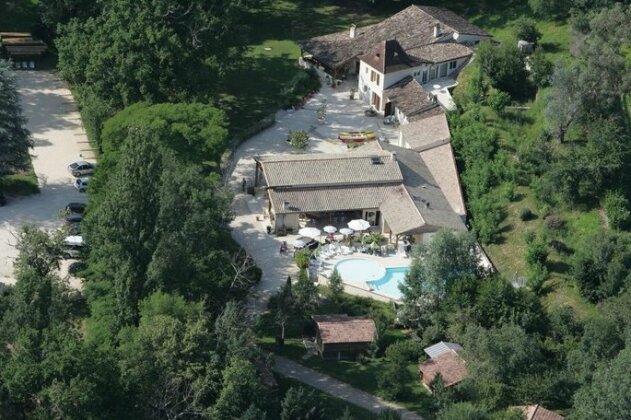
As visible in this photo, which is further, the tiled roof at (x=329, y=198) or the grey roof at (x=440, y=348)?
the tiled roof at (x=329, y=198)

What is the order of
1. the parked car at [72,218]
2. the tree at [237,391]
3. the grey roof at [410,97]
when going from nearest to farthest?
the tree at [237,391] → the parked car at [72,218] → the grey roof at [410,97]

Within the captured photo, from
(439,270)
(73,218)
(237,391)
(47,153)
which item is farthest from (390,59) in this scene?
(237,391)

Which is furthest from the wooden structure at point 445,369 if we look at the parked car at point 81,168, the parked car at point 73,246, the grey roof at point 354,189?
the parked car at point 81,168

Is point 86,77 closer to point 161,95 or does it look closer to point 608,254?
point 161,95

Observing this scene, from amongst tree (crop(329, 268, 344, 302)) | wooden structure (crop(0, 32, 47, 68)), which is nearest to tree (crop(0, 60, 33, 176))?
wooden structure (crop(0, 32, 47, 68))

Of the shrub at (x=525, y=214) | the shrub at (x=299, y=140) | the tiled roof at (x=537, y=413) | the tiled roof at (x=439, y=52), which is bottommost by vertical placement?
the tiled roof at (x=537, y=413)

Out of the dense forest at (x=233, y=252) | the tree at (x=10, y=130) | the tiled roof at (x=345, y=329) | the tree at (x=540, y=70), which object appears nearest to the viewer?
the dense forest at (x=233, y=252)

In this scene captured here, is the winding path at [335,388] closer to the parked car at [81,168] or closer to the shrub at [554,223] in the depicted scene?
the shrub at [554,223]

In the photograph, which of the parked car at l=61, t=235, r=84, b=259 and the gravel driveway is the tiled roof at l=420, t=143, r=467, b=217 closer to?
the gravel driveway
